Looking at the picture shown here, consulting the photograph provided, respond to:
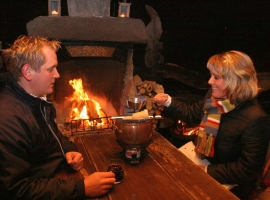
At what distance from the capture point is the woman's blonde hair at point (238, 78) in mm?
2096

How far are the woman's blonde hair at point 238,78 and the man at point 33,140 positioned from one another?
1.15m

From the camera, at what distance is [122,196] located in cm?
154

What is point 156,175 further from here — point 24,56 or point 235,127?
point 24,56

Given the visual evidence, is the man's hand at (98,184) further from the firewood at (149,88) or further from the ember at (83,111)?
the firewood at (149,88)

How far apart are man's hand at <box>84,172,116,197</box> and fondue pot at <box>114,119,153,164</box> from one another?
1.19 ft

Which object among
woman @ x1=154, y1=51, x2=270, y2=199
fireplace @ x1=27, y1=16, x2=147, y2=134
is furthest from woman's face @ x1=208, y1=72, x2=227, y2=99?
fireplace @ x1=27, y1=16, x2=147, y2=134

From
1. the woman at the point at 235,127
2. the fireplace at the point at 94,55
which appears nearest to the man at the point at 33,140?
the fireplace at the point at 94,55

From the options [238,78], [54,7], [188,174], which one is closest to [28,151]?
[188,174]

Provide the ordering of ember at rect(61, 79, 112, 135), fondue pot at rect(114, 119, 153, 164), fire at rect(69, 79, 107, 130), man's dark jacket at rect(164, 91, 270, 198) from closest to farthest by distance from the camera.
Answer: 1. fondue pot at rect(114, 119, 153, 164)
2. man's dark jacket at rect(164, 91, 270, 198)
3. ember at rect(61, 79, 112, 135)
4. fire at rect(69, 79, 107, 130)

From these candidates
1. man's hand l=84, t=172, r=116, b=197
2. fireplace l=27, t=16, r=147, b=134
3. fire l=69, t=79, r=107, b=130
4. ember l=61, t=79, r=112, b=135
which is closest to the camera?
man's hand l=84, t=172, r=116, b=197

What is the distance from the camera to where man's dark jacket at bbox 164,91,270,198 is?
2023 mm

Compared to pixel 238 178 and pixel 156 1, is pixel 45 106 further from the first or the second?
pixel 156 1

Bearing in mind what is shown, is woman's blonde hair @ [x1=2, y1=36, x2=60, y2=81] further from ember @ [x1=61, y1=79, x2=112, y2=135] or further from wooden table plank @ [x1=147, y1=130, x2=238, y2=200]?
ember @ [x1=61, y1=79, x2=112, y2=135]

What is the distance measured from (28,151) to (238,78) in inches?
62.0
